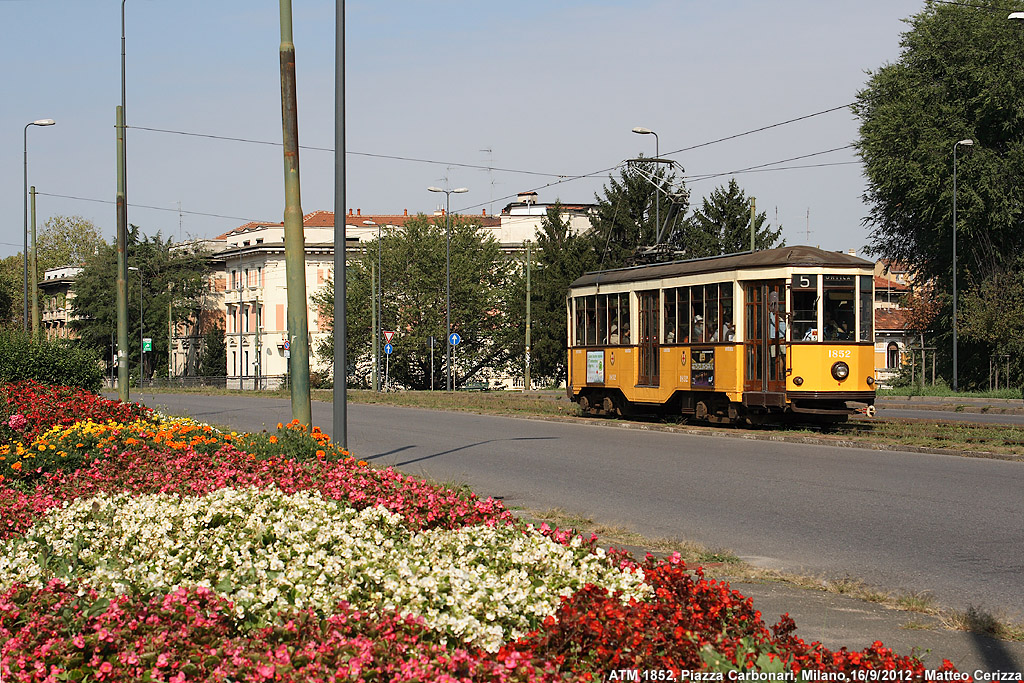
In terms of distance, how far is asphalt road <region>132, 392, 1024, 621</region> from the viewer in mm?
8984

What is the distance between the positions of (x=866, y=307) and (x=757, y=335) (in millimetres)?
2114

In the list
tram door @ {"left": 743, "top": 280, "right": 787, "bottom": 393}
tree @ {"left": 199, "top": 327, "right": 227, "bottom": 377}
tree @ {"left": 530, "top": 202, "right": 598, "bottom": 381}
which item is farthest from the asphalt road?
tree @ {"left": 199, "top": 327, "right": 227, "bottom": 377}

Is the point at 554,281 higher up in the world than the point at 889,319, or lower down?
higher up

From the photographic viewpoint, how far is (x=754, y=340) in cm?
2230

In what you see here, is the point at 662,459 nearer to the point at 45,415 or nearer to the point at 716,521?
the point at 716,521

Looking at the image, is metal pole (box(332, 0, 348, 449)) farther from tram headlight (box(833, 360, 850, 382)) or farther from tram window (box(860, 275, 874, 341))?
tram window (box(860, 275, 874, 341))

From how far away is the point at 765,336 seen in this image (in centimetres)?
2206

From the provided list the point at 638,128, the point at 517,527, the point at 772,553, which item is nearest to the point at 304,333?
the point at 772,553

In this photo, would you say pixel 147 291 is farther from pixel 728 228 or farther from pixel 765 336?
pixel 765 336

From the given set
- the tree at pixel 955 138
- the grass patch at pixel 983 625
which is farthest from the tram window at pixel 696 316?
the tree at pixel 955 138

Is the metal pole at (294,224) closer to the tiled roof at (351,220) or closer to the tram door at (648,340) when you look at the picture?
the tram door at (648,340)

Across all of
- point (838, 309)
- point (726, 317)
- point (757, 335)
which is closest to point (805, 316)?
point (838, 309)

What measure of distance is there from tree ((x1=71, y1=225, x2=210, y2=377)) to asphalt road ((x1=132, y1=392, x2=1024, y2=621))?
76.1 m

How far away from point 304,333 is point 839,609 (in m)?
8.50
